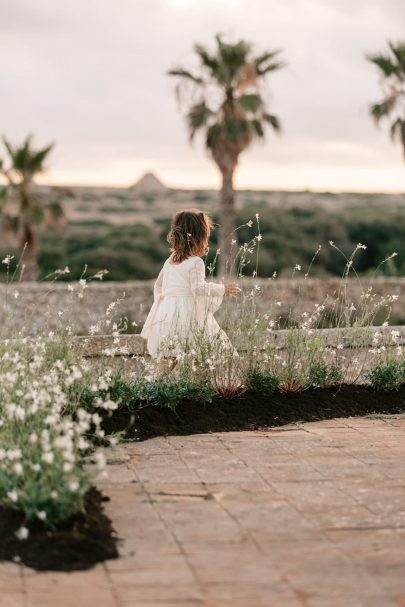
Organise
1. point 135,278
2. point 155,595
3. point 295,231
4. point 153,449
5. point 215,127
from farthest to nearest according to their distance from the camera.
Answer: point 295,231 → point 135,278 → point 215,127 → point 153,449 → point 155,595

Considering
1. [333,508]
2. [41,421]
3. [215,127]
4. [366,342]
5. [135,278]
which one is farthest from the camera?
[135,278]

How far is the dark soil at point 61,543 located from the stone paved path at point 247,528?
0.07 metres

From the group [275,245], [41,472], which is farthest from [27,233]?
[41,472]

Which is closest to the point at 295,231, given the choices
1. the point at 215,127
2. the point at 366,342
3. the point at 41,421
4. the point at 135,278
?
the point at 135,278

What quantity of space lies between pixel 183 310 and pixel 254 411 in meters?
0.98

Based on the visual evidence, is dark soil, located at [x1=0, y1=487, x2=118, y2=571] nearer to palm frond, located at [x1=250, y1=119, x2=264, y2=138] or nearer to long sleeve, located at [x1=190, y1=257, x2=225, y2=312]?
long sleeve, located at [x1=190, y1=257, x2=225, y2=312]

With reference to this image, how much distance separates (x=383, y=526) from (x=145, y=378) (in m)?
2.77

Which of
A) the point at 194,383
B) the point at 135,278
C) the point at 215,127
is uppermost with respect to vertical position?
the point at 215,127

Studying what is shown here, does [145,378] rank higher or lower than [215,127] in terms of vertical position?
lower

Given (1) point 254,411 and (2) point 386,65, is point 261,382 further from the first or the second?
(2) point 386,65

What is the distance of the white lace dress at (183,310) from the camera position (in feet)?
25.5

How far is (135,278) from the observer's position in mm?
42281

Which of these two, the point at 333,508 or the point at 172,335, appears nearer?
the point at 333,508

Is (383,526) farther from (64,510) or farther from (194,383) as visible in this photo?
(194,383)
